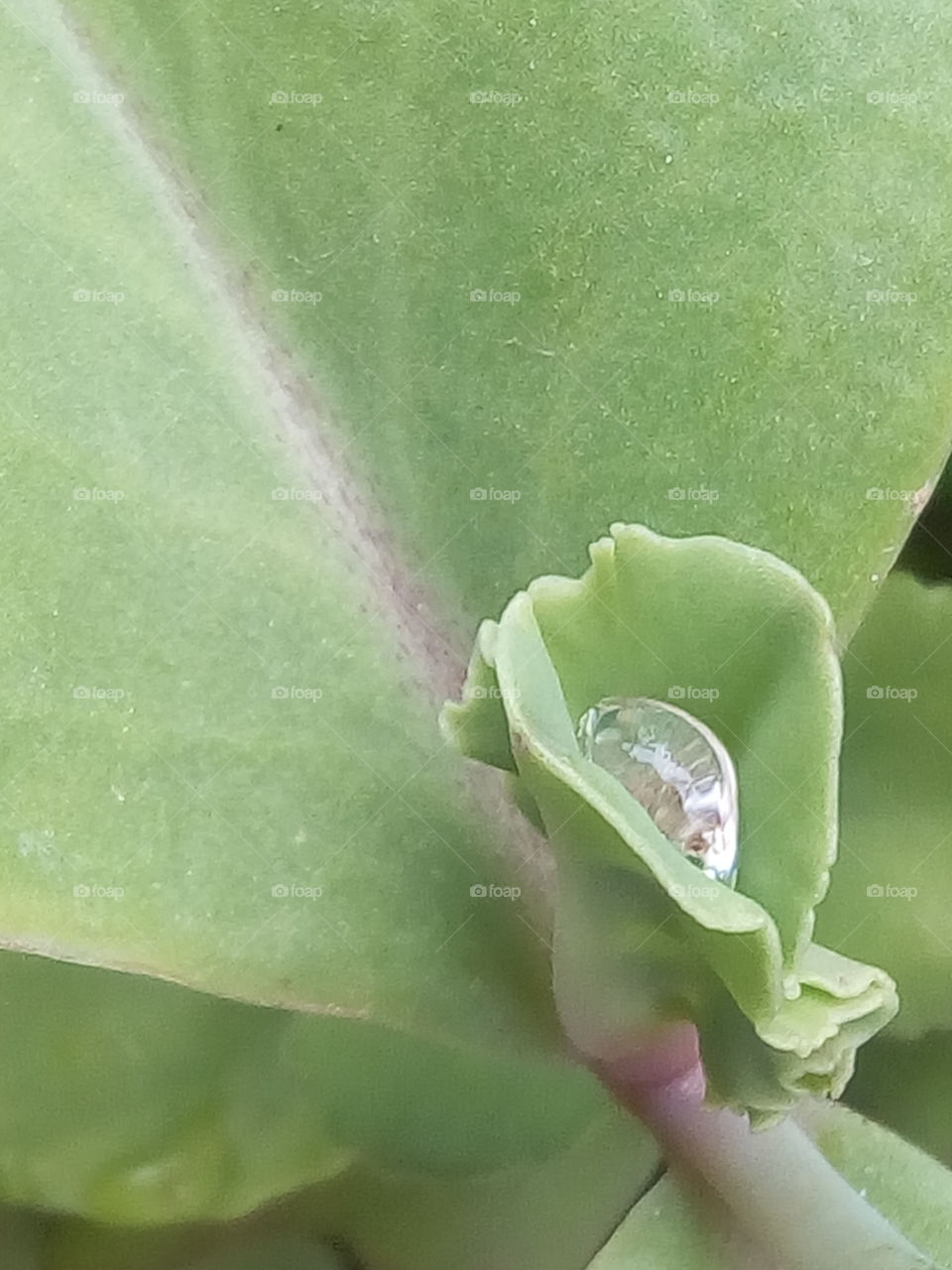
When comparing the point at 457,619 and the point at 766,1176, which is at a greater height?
the point at 457,619

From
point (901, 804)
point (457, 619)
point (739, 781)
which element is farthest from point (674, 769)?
point (901, 804)

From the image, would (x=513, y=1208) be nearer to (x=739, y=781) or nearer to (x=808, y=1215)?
(x=808, y=1215)

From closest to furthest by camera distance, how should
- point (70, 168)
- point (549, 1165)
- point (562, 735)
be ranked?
point (562, 735) → point (70, 168) → point (549, 1165)

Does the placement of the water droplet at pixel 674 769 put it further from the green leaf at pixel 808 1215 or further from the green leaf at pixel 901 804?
the green leaf at pixel 901 804

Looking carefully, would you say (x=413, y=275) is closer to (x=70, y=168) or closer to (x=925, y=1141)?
(x=70, y=168)

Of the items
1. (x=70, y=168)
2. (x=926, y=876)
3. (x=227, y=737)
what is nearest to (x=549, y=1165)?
(x=926, y=876)

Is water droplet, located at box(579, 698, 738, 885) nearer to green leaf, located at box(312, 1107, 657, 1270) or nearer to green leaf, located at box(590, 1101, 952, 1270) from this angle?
green leaf, located at box(590, 1101, 952, 1270)

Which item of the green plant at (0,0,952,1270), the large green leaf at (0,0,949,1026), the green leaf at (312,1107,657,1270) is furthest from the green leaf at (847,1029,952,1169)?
the large green leaf at (0,0,949,1026)
